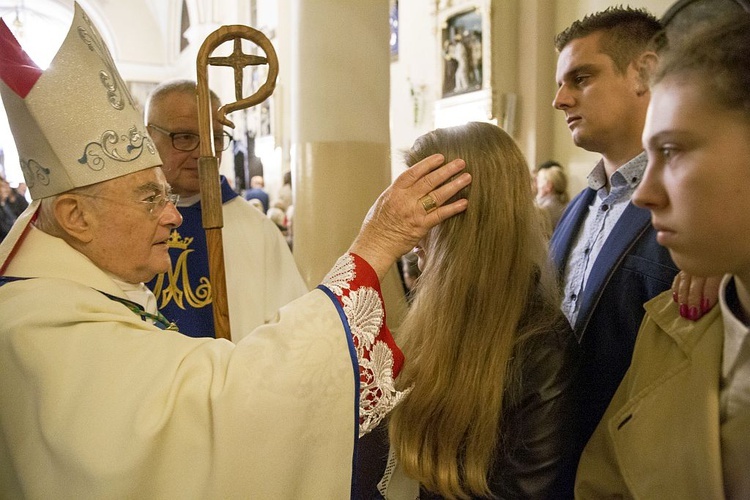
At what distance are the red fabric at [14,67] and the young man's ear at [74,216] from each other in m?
0.25

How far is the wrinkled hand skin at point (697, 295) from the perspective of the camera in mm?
1271

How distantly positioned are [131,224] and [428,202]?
0.69 metres

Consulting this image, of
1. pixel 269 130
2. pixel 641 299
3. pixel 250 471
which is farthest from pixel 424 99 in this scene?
pixel 250 471

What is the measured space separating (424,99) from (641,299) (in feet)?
33.0

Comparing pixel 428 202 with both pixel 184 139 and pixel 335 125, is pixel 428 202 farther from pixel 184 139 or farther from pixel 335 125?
pixel 335 125

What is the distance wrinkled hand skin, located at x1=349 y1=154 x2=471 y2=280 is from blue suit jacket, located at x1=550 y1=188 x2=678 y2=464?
0.62m

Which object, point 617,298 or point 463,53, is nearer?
point 617,298

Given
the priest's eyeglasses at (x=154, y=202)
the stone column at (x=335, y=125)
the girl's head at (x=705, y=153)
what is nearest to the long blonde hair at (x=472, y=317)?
the girl's head at (x=705, y=153)

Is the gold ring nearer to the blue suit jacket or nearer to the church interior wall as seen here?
the blue suit jacket

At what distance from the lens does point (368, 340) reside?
1.46 m

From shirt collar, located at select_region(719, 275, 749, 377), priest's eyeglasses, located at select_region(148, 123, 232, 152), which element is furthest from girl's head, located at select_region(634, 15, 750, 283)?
priest's eyeglasses, located at select_region(148, 123, 232, 152)

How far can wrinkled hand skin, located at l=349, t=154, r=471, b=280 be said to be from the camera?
1.54 metres

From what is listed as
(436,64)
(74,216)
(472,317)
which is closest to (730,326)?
(472,317)

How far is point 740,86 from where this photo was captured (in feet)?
3.30
